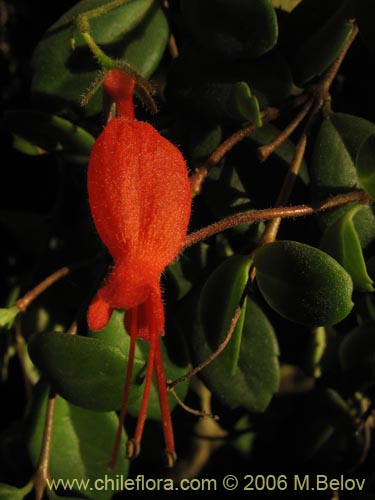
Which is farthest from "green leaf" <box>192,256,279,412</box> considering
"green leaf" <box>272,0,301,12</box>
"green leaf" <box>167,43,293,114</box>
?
"green leaf" <box>272,0,301,12</box>

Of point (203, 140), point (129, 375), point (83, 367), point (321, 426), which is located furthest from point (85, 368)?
point (321, 426)

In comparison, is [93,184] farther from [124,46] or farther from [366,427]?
[366,427]

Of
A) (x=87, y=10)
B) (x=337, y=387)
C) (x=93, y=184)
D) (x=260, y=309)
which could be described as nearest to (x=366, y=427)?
(x=337, y=387)

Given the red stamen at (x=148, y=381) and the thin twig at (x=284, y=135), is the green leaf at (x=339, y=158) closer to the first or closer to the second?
the thin twig at (x=284, y=135)

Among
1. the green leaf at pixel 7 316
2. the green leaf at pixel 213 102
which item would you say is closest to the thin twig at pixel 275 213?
the green leaf at pixel 213 102

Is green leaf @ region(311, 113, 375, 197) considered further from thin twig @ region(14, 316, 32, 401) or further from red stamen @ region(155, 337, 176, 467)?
thin twig @ region(14, 316, 32, 401)
